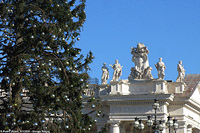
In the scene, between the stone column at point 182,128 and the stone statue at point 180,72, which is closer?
the stone column at point 182,128

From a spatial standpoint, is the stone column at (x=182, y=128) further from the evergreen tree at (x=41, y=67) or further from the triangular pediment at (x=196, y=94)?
the evergreen tree at (x=41, y=67)

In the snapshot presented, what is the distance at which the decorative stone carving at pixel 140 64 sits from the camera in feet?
150

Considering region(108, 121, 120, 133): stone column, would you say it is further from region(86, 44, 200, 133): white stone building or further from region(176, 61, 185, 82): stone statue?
region(176, 61, 185, 82): stone statue

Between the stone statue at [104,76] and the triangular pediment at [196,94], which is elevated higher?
the stone statue at [104,76]

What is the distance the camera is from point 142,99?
44.0 m

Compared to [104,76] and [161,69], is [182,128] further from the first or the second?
[104,76]

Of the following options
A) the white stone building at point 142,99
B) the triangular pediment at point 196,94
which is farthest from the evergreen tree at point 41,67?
the triangular pediment at point 196,94

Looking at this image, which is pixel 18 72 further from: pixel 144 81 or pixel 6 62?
pixel 144 81

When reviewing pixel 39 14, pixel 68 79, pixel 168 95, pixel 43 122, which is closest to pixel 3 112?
pixel 43 122

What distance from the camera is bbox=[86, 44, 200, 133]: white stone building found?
144 ft

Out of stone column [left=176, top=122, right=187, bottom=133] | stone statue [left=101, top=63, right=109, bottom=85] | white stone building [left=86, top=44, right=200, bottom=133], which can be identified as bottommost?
stone column [left=176, top=122, right=187, bottom=133]

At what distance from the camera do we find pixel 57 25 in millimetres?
25453

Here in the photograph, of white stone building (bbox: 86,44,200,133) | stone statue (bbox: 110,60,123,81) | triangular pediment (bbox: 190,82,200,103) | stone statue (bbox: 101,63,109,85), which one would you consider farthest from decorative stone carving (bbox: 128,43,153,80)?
triangular pediment (bbox: 190,82,200,103)

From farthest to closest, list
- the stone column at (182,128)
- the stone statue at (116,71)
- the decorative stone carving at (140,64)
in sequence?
1. the stone statue at (116,71)
2. the decorative stone carving at (140,64)
3. the stone column at (182,128)
